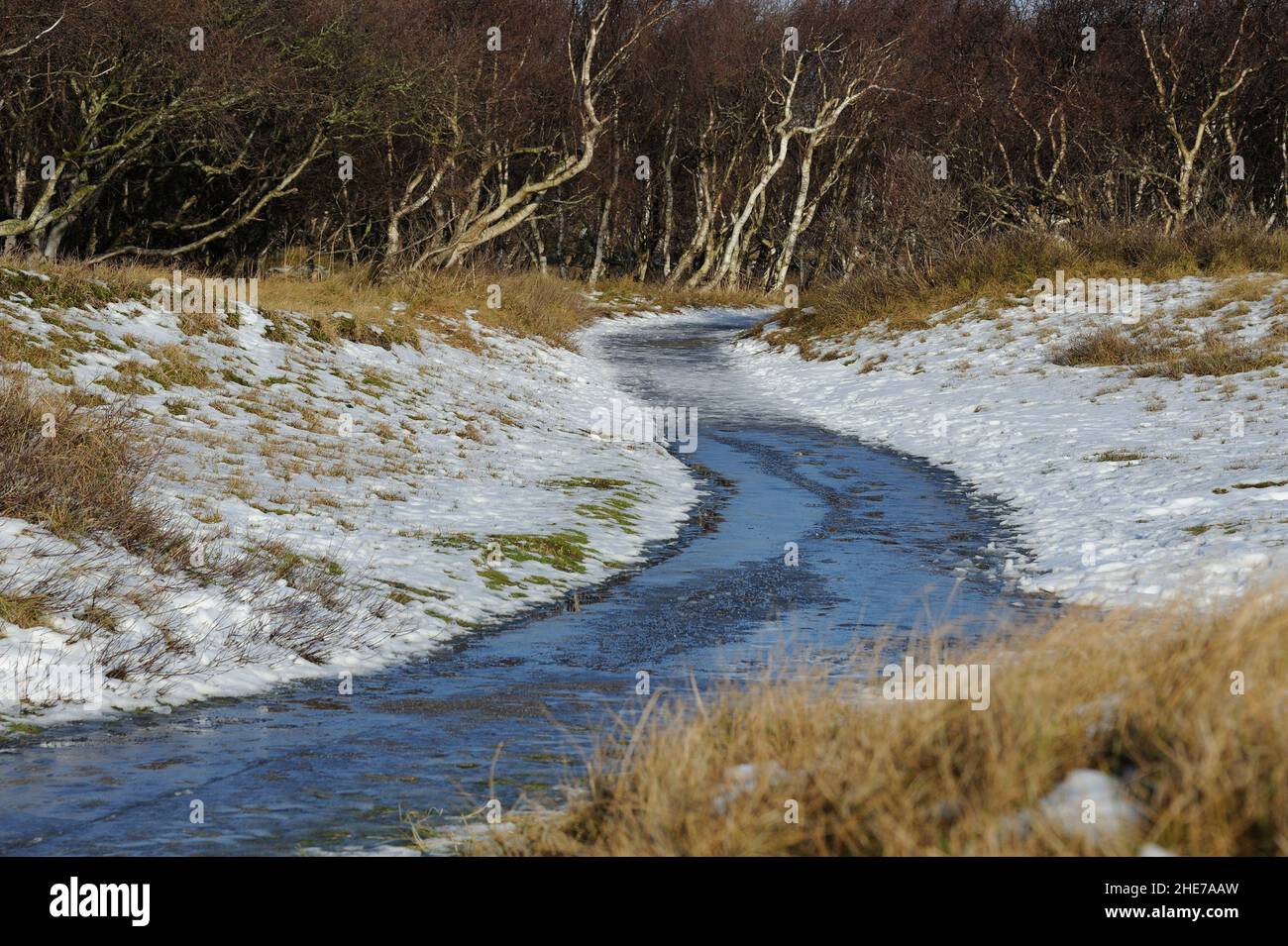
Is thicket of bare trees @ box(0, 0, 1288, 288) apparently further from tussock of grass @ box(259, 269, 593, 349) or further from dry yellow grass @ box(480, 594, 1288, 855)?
dry yellow grass @ box(480, 594, 1288, 855)

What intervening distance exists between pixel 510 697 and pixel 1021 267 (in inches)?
962

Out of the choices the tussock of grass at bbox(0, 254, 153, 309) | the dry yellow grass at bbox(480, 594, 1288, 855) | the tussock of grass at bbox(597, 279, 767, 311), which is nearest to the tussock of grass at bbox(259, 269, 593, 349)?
the tussock of grass at bbox(0, 254, 153, 309)

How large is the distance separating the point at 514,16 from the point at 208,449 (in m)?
27.2

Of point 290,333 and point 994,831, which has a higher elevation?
point 290,333

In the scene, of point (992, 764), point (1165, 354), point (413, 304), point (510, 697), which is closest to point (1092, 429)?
point (1165, 354)

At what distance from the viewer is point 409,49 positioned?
30.3m

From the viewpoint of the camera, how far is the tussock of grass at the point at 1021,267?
27.1 meters

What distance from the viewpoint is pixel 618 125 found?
5084 centimetres

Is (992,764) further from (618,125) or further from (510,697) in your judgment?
(618,125)

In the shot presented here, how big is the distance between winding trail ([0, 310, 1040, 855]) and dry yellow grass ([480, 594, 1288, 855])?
859 mm

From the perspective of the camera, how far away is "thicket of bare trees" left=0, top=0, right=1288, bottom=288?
24969mm

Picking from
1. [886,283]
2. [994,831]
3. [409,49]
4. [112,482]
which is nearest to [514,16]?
[409,49]

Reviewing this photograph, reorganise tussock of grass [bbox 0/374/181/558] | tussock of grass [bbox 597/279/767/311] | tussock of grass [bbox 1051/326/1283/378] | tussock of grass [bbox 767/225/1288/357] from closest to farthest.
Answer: tussock of grass [bbox 0/374/181/558] → tussock of grass [bbox 1051/326/1283/378] → tussock of grass [bbox 767/225/1288/357] → tussock of grass [bbox 597/279/767/311]

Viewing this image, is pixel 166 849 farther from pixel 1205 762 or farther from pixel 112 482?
pixel 112 482
